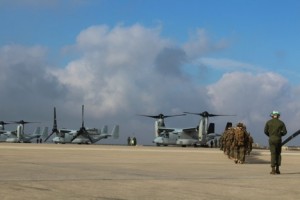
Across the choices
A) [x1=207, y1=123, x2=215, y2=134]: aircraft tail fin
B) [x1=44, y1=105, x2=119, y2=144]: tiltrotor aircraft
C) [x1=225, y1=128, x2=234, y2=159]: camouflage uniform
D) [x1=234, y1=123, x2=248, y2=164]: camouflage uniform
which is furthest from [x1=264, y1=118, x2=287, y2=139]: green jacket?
[x1=44, y1=105, x2=119, y2=144]: tiltrotor aircraft

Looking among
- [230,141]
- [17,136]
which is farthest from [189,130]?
[230,141]

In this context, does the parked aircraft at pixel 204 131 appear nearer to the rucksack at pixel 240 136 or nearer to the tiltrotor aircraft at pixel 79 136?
the tiltrotor aircraft at pixel 79 136

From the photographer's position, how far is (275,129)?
52.1 feet

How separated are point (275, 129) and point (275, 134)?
16 centimetres

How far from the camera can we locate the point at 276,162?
15461 millimetres

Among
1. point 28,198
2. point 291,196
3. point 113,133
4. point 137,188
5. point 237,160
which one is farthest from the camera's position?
point 113,133

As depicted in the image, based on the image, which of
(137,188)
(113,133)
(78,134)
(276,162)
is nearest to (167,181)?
(137,188)

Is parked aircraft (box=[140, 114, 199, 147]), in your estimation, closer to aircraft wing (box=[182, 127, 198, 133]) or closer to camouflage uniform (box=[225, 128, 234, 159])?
aircraft wing (box=[182, 127, 198, 133])

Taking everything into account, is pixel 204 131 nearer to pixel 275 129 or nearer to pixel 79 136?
pixel 79 136

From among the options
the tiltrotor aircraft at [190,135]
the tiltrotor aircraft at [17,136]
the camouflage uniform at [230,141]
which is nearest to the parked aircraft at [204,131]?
the tiltrotor aircraft at [190,135]

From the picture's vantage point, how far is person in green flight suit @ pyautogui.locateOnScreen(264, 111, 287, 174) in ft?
50.9

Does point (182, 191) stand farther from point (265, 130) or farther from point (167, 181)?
point (265, 130)

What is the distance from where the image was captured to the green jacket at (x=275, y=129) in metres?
15.9

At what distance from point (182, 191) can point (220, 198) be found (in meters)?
1.07
